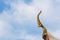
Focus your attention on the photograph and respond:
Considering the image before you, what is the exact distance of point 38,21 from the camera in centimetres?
302

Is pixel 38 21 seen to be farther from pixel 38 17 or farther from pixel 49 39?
pixel 49 39

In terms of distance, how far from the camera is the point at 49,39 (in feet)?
8.48

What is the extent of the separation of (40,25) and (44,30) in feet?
0.84

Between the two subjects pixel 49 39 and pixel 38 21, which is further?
pixel 38 21

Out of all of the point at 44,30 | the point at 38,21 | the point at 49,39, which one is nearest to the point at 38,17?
the point at 38,21

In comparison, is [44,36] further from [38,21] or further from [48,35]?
[38,21]

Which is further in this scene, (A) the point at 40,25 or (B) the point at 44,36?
(A) the point at 40,25

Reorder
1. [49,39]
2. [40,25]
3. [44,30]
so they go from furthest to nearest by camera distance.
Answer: [40,25] < [44,30] < [49,39]

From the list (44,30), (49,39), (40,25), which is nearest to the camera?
(49,39)

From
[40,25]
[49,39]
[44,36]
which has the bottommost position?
[49,39]

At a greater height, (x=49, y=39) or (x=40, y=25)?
(x=40, y=25)

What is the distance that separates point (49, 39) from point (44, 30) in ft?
1.05

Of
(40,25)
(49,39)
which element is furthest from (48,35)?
(40,25)

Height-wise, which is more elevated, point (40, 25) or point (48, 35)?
point (40, 25)
